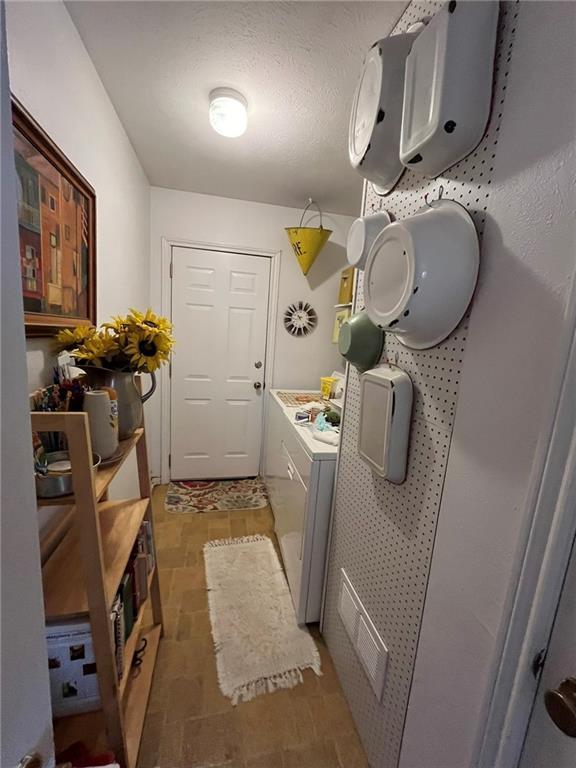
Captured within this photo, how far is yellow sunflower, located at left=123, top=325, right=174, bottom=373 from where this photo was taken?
3.31 ft

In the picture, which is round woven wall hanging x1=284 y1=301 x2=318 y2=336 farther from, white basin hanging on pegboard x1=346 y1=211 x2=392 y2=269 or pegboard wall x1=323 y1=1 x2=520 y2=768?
white basin hanging on pegboard x1=346 y1=211 x2=392 y2=269

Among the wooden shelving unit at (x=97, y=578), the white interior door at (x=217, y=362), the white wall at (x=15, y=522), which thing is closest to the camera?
the white wall at (x=15, y=522)

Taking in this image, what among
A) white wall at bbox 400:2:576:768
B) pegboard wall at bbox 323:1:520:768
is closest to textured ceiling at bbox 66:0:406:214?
pegboard wall at bbox 323:1:520:768

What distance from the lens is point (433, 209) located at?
747 mm

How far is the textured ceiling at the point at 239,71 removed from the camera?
1.08 meters

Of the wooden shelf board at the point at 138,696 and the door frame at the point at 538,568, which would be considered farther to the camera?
the wooden shelf board at the point at 138,696

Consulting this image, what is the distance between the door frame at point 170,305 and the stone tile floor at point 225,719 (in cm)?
147

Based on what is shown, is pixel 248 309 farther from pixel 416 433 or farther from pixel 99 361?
pixel 416 433

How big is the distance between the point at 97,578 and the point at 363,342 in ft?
3.30

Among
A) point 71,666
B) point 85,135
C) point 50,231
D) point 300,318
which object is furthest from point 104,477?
point 300,318

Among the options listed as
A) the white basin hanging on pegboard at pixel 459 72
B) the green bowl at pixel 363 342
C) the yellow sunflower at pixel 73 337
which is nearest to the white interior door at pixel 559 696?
the green bowl at pixel 363 342

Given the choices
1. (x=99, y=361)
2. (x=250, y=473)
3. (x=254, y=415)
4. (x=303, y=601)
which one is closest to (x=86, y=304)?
(x=99, y=361)

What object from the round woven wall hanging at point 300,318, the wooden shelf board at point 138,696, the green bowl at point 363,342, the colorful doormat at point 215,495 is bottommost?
the colorful doormat at point 215,495

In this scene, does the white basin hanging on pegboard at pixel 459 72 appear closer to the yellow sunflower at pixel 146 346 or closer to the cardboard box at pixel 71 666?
the yellow sunflower at pixel 146 346
